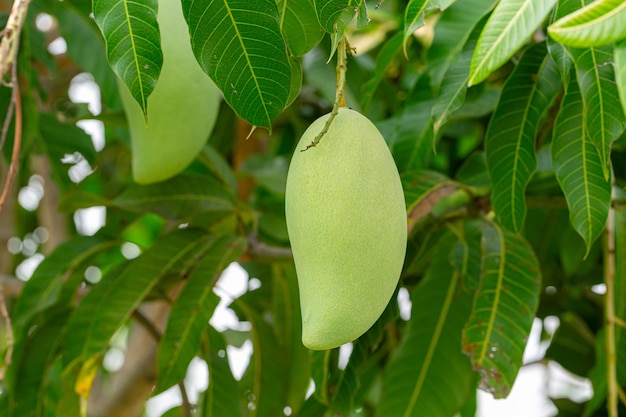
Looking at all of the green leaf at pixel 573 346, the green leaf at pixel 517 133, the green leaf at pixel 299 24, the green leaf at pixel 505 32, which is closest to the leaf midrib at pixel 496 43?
the green leaf at pixel 505 32

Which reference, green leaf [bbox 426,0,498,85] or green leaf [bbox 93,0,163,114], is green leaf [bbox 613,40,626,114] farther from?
green leaf [bbox 426,0,498,85]

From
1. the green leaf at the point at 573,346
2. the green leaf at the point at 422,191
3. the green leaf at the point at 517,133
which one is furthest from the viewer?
the green leaf at the point at 573,346

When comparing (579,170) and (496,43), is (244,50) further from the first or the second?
(579,170)

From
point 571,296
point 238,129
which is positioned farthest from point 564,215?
point 238,129

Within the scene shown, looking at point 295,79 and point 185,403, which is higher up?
point 295,79

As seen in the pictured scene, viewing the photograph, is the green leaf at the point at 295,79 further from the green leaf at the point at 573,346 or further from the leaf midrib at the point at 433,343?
the green leaf at the point at 573,346

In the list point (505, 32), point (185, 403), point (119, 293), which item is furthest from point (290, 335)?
point (505, 32)
